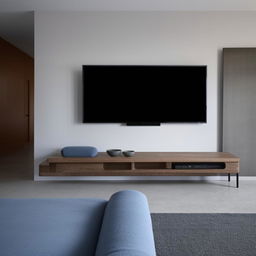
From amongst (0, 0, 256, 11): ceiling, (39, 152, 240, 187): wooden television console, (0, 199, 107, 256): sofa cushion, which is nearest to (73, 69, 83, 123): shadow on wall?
(39, 152, 240, 187): wooden television console

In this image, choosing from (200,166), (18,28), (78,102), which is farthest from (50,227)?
(18,28)

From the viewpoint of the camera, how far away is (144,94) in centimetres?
452

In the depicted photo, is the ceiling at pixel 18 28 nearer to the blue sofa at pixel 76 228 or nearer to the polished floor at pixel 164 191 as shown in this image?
the polished floor at pixel 164 191

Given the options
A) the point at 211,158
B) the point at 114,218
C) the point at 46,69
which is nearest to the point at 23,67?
the point at 46,69

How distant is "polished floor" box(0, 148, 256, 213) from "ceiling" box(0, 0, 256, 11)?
245 centimetres

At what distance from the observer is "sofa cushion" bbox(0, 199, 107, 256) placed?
112 cm

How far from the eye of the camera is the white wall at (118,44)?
177 inches

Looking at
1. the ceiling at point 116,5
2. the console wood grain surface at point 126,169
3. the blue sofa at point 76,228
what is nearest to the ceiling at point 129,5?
the ceiling at point 116,5

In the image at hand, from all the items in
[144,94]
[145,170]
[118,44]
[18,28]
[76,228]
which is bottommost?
[145,170]

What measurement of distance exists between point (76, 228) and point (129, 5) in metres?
3.62

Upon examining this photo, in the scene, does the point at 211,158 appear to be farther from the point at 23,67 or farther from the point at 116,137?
the point at 23,67

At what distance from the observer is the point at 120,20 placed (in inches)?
177

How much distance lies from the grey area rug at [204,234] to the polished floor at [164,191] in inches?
9.3

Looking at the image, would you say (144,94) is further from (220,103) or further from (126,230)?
(126,230)
